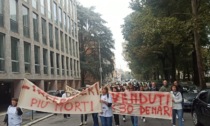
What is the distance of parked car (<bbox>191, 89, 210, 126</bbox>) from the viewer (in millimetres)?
11280

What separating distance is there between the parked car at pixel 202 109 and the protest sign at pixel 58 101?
3.29 m

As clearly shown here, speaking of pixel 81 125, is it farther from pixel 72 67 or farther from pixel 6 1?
pixel 72 67

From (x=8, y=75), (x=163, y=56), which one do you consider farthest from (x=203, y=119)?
(x=163, y=56)

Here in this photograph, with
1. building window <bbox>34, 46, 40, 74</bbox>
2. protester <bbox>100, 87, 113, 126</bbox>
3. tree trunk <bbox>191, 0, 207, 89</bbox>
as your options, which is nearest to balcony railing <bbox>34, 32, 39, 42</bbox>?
building window <bbox>34, 46, 40, 74</bbox>

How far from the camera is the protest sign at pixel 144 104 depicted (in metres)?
12.4

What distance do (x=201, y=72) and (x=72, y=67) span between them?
33.1 metres

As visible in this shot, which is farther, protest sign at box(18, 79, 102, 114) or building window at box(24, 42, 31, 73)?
building window at box(24, 42, 31, 73)

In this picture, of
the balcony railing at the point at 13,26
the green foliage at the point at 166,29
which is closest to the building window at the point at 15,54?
the balcony railing at the point at 13,26

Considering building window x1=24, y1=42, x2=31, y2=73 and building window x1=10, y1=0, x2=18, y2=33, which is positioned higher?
building window x1=10, y1=0, x2=18, y2=33

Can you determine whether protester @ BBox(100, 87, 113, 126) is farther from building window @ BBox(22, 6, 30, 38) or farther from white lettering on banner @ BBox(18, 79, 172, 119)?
building window @ BBox(22, 6, 30, 38)

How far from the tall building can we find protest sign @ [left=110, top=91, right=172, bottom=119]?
15.9m

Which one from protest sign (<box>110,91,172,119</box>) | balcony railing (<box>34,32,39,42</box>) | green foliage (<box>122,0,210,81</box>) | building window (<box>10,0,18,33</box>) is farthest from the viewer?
balcony railing (<box>34,32,39,42</box>)

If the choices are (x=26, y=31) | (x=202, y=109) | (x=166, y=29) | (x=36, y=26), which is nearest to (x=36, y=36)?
(x=36, y=26)

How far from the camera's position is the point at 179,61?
48.3 m
